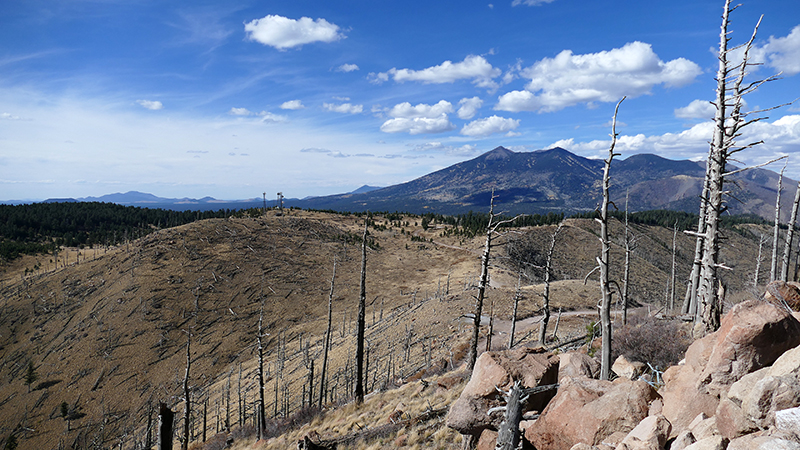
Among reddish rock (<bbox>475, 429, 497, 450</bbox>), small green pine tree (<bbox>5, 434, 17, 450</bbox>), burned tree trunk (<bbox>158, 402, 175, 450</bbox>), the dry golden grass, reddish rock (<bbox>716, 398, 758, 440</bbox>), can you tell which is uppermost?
reddish rock (<bbox>716, 398, 758, 440</bbox>)

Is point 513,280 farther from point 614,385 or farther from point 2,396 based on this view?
point 2,396

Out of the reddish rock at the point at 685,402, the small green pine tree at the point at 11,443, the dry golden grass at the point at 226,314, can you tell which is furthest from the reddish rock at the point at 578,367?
the small green pine tree at the point at 11,443

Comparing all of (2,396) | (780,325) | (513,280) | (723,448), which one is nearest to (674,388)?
(780,325)

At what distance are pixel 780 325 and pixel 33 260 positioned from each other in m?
130

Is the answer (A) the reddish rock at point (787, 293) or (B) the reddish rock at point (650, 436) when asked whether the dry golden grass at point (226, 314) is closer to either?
(B) the reddish rock at point (650, 436)

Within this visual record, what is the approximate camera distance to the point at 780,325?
7.52 m

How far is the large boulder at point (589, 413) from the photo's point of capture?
7.88m

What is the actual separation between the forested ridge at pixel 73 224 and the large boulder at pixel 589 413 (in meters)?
116

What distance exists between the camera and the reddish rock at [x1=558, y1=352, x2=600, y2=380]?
41.0ft

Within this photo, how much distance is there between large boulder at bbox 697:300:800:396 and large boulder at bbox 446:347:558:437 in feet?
12.1

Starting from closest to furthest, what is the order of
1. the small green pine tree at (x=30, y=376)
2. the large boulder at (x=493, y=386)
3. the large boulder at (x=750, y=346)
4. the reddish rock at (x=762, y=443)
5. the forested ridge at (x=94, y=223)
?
the reddish rock at (x=762, y=443), the large boulder at (x=750, y=346), the large boulder at (x=493, y=386), the small green pine tree at (x=30, y=376), the forested ridge at (x=94, y=223)

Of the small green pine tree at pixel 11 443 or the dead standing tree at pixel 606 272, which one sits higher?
the dead standing tree at pixel 606 272

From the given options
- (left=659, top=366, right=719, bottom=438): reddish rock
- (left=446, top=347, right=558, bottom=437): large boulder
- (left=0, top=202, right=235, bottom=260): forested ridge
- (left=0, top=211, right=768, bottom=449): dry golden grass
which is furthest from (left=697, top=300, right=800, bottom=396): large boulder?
(left=0, top=202, right=235, bottom=260): forested ridge

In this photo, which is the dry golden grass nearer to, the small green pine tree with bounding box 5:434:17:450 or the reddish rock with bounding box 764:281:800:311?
the small green pine tree with bounding box 5:434:17:450
